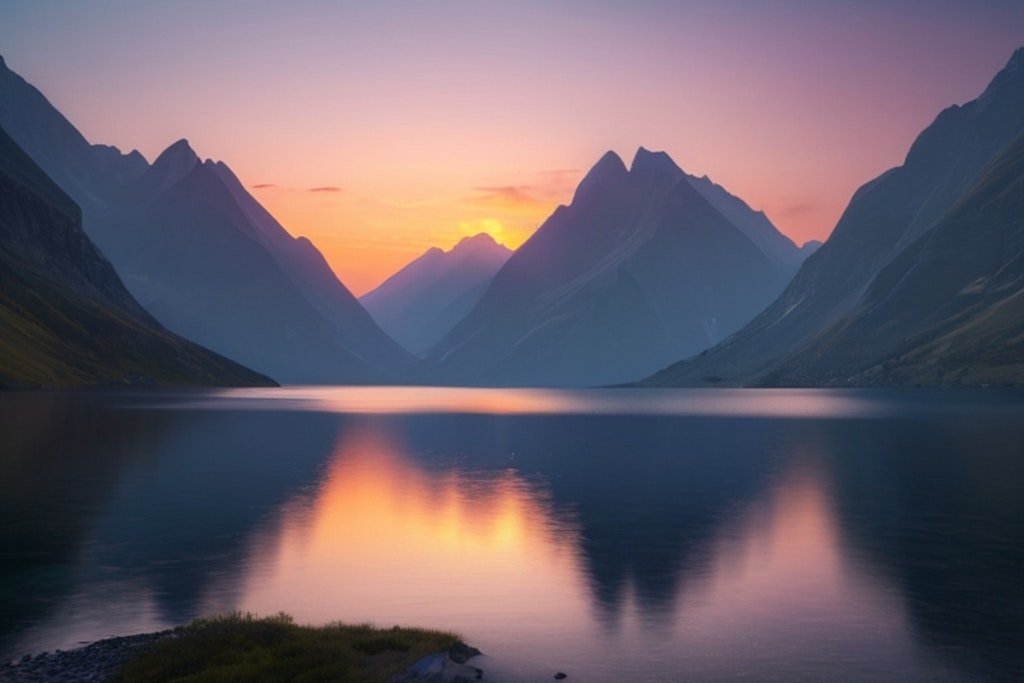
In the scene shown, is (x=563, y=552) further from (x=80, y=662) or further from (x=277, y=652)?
(x=80, y=662)

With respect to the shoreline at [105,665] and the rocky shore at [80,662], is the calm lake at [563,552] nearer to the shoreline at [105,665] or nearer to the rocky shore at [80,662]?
the shoreline at [105,665]

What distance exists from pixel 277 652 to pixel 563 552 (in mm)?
23783

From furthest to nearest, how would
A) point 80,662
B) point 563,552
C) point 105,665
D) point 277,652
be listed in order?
point 563,552 → point 277,652 → point 80,662 → point 105,665

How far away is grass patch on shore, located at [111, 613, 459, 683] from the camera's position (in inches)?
1065

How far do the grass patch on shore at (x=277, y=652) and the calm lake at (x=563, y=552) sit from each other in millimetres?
2661

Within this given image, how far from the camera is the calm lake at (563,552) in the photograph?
32812mm

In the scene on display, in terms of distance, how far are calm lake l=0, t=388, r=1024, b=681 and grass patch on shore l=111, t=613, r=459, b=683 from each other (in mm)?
A: 2661

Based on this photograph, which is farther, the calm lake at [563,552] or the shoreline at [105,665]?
the calm lake at [563,552]

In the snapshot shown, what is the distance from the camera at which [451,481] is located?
3398 inches

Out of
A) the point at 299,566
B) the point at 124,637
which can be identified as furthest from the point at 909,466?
the point at 124,637

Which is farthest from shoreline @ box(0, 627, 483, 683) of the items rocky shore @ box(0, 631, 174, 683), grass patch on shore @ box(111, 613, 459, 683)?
grass patch on shore @ box(111, 613, 459, 683)

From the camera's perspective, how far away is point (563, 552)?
50.5 meters

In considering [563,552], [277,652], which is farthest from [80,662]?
[563,552]

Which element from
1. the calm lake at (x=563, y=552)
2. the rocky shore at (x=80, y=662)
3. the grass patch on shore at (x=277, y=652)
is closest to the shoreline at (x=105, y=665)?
the rocky shore at (x=80, y=662)
